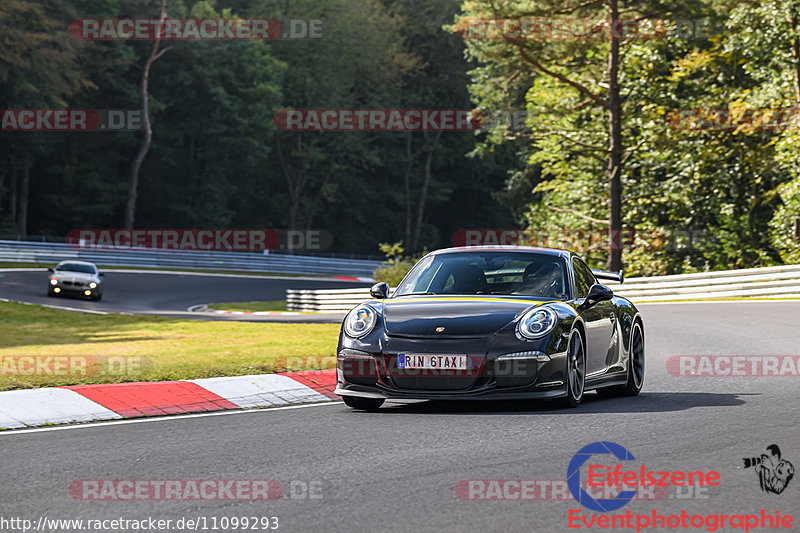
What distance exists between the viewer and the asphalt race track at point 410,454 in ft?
19.3

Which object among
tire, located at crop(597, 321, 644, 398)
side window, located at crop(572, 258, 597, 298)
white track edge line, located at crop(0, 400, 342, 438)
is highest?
side window, located at crop(572, 258, 597, 298)

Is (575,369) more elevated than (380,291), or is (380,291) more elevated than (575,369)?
(380,291)

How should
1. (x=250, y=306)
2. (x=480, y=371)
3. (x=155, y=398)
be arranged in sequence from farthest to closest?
(x=250, y=306)
(x=155, y=398)
(x=480, y=371)

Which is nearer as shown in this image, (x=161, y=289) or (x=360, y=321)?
(x=360, y=321)

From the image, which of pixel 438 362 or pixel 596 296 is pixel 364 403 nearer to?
pixel 438 362

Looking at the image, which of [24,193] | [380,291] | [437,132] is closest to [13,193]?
[24,193]

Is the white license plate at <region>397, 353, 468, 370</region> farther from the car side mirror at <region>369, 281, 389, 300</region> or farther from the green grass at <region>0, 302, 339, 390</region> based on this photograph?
the green grass at <region>0, 302, 339, 390</region>

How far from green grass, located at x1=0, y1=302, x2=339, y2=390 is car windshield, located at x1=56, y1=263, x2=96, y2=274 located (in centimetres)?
1162

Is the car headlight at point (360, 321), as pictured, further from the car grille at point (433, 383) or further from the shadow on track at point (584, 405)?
the shadow on track at point (584, 405)

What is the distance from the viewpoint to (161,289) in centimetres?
4416

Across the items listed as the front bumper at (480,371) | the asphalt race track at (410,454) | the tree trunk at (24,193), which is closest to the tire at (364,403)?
the asphalt race track at (410,454)

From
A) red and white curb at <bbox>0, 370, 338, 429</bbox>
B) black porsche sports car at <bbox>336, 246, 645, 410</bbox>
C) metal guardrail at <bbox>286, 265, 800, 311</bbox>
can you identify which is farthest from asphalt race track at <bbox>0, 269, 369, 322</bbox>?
black porsche sports car at <bbox>336, 246, 645, 410</bbox>

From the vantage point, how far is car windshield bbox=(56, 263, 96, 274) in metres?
36.6

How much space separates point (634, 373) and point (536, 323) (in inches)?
82.4
